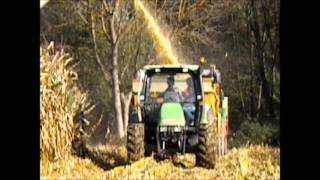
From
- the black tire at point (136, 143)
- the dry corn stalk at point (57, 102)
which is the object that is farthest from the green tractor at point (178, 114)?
the dry corn stalk at point (57, 102)

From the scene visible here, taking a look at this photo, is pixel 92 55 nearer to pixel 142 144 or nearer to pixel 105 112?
pixel 105 112

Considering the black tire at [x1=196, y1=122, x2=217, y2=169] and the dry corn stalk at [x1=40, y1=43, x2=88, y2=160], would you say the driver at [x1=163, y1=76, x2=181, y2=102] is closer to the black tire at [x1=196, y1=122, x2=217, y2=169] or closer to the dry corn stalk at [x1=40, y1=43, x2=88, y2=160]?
the black tire at [x1=196, y1=122, x2=217, y2=169]

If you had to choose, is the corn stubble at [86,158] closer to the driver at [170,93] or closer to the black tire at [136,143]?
the black tire at [136,143]

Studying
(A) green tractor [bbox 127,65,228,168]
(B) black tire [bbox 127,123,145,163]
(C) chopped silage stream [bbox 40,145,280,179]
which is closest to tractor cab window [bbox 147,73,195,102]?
(A) green tractor [bbox 127,65,228,168]

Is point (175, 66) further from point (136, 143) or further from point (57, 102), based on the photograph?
point (57, 102)

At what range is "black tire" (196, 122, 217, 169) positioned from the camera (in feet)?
9.05

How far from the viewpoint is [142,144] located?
9.16 feet

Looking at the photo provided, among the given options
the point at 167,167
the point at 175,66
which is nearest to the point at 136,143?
the point at 167,167

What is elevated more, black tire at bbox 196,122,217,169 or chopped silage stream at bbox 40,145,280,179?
black tire at bbox 196,122,217,169

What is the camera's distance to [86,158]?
2836 mm

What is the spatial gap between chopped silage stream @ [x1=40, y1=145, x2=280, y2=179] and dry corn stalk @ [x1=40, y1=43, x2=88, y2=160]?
3.2 inches

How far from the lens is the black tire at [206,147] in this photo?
2.76 m
